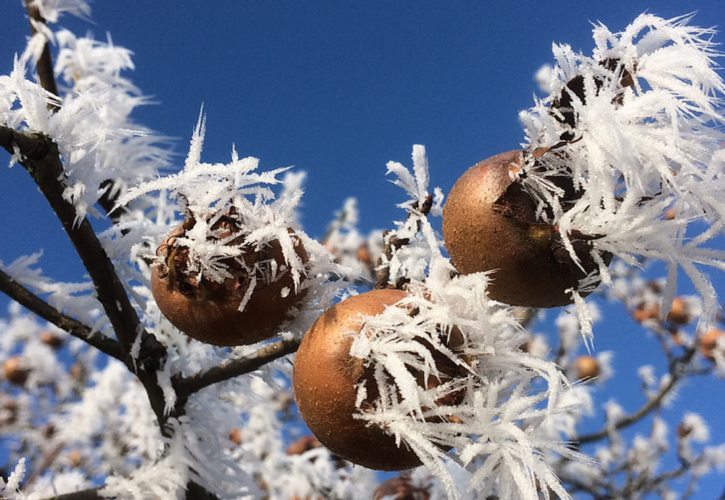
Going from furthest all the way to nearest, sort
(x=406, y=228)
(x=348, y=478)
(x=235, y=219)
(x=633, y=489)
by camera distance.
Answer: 1. (x=633, y=489)
2. (x=348, y=478)
3. (x=406, y=228)
4. (x=235, y=219)

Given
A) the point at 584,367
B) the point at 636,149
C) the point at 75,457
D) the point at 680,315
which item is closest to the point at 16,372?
the point at 75,457

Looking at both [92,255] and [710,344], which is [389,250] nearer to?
[92,255]

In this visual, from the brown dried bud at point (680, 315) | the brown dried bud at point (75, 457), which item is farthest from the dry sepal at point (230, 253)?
the brown dried bud at point (75, 457)

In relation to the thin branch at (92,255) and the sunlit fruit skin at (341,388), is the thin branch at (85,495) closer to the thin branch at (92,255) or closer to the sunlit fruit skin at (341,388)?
the thin branch at (92,255)

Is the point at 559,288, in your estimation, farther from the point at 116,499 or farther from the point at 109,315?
the point at 116,499

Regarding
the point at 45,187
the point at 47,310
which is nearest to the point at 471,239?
the point at 45,187
